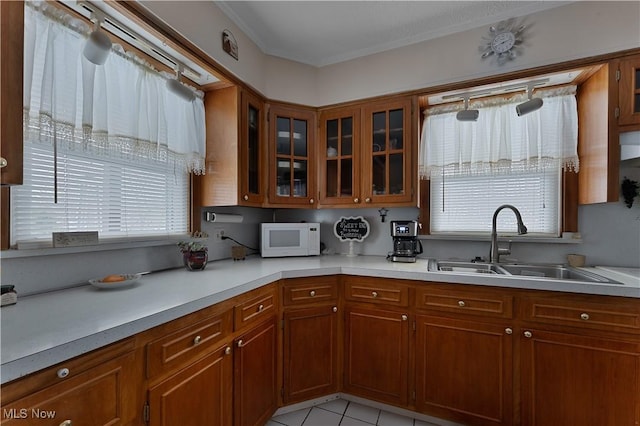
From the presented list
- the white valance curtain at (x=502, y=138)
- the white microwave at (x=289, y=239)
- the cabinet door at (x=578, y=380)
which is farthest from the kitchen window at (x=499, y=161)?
the white microwave at (x=289, y=239)

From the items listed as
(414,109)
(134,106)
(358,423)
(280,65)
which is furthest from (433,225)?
(134,106)

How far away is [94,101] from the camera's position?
4.40ft

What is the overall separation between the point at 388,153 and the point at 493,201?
93cm

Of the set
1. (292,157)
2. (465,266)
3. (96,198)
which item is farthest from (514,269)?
(96,198)

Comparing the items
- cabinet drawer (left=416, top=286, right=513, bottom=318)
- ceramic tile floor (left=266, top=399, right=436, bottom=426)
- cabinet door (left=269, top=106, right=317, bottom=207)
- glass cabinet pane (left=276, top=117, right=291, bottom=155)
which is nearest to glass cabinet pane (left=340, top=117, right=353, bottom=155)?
cabinet door (left=269, top=106, right=317, bottom=207)

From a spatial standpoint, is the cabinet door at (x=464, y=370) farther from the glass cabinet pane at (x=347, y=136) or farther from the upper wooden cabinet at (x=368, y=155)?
the glass cabinet pane at (x=347, y=136)

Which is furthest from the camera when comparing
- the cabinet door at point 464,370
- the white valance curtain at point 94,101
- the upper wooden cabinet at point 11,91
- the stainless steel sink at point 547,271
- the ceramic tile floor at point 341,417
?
the stainless steel sink at point 547,271

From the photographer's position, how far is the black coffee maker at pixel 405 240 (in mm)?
2130

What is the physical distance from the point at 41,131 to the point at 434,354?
2.28m

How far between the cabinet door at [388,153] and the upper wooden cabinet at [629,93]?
118cm

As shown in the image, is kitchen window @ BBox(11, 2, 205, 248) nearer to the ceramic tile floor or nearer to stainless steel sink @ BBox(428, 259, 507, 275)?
the ceramic tile floor

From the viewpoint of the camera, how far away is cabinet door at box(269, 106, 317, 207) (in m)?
2.30

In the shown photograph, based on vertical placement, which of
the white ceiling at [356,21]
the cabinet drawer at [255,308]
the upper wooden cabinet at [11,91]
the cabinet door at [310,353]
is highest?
the white ceiling at [356,21]

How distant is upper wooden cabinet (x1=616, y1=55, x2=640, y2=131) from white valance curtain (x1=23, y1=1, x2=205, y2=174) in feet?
8.67
